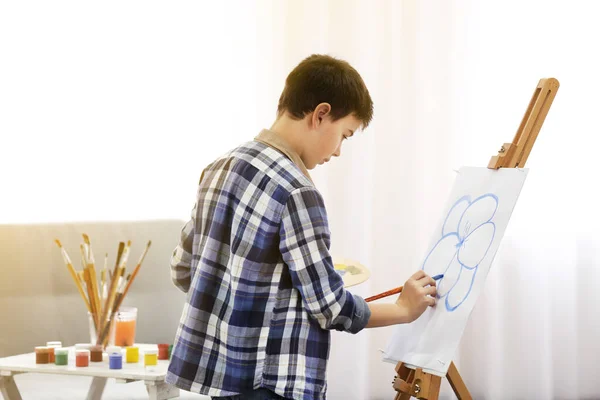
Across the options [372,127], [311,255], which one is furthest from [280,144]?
[372,127]

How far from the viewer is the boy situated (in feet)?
3.79

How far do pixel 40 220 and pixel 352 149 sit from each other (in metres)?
1.11

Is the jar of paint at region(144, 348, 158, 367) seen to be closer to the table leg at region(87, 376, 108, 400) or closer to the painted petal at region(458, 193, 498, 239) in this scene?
the table leg at region(87, 376, 108, 400)

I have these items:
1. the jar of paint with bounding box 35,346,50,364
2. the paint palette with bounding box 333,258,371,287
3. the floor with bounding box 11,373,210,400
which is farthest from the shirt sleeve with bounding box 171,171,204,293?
the floor with bounding box 11,373,210,400

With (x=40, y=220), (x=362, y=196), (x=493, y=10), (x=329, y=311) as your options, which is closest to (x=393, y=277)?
(x=362, y=196)

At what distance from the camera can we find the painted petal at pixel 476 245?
1.52 metres

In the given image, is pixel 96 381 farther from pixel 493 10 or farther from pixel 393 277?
pixel 493 10

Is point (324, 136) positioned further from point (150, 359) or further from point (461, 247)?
point (150, 359)

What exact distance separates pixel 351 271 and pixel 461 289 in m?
0.29

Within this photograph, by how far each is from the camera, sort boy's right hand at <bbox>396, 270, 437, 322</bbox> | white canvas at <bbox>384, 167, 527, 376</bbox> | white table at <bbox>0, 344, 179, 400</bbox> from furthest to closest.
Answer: white table at <bbox>0, 344, 179, 400</bbox>
white canvas at <bbox>384, 167, 527, 376</bbox>
boy's right hand at <bbox>396, 270, 437, 322</bbox>

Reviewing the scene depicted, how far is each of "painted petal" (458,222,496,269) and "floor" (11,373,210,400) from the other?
95 centimetres

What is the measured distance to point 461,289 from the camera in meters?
1.50

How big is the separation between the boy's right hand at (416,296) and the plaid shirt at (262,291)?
0.57ft

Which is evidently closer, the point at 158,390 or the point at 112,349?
the point at 158,390
